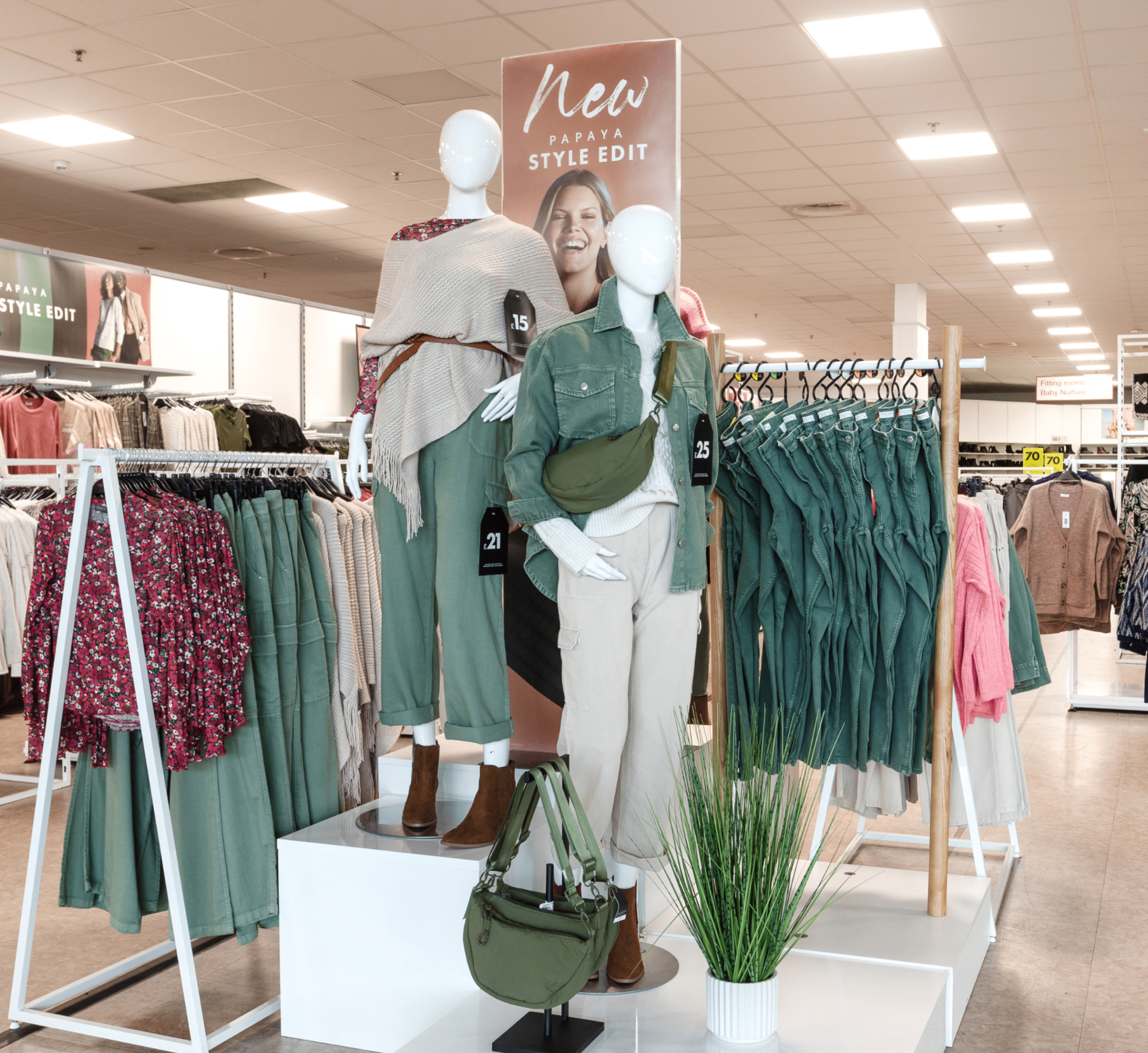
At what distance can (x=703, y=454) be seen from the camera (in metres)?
2.42

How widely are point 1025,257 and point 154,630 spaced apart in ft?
34.2

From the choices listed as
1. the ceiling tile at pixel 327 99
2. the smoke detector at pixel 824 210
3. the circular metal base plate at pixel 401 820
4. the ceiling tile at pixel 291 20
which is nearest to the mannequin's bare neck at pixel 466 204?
the circular metal base plate at pixel 401 820

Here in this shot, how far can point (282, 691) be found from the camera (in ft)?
9.27

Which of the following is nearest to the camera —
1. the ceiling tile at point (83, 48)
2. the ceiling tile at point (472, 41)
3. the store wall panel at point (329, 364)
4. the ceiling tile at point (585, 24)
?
the ceiling tile at point (585, 24)

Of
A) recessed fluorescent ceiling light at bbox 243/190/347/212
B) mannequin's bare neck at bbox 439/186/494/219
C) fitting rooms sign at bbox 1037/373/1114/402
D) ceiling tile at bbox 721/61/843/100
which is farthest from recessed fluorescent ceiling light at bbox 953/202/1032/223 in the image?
fitting rooms sign at bbox 1037/373/1114/402

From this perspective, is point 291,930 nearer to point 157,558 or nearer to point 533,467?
point 157,558

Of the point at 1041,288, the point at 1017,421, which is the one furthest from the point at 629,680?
the point at 1017,421

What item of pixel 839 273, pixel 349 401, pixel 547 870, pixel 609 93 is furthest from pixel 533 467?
pixel 839 273

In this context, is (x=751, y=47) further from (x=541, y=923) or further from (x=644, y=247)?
(x=541, y=923)

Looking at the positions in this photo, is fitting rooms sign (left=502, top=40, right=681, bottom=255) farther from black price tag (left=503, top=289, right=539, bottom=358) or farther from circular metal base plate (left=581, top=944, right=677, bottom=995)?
circular metal base plate (left=581, top=944, right=677, bottom=995)

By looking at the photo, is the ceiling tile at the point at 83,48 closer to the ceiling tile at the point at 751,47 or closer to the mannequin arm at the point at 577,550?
the ceiling tile at the point at 751,47

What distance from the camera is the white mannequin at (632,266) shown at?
90.2 inches

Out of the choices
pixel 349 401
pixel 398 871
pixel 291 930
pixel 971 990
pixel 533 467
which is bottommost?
pixel 971 990

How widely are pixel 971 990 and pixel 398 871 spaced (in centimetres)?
144
